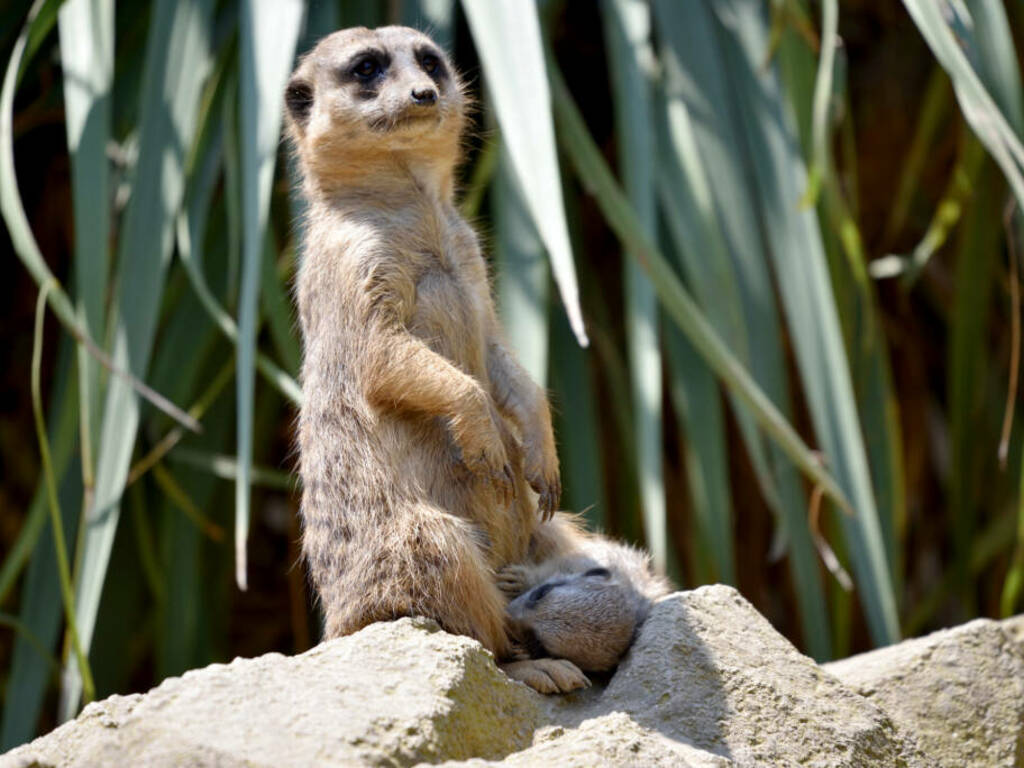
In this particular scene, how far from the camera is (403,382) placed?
6.82ft

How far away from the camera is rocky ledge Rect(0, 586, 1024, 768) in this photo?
1.47 metres

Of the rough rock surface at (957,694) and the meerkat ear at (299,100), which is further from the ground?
the meerkat ear at (299,100)

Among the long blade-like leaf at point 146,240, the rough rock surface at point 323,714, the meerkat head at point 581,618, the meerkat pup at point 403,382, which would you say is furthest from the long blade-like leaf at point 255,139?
the rough rock surface at point 323,714

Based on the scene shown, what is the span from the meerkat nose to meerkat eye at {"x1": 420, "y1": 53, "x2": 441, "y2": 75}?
0.17 m

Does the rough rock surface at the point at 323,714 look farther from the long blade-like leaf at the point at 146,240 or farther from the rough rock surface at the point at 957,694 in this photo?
the long blade-like leaf at the point at 146,240

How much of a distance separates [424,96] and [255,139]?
0.45m

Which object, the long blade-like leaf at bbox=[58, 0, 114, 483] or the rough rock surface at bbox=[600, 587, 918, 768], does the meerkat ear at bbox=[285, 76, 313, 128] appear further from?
the rough rock surface at bbox=[600, 587, 918, 768]

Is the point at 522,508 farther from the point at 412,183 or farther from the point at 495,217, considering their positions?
the point at 495,217

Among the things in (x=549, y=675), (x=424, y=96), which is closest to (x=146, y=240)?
(x=424, y=96)

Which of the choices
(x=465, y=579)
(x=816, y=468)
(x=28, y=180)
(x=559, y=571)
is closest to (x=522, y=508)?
(x=559, y=571)

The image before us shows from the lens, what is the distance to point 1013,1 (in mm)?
4305

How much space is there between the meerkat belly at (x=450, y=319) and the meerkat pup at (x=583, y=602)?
12.8 inches

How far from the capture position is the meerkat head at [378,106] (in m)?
2.29

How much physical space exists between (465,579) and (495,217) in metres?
1.30
